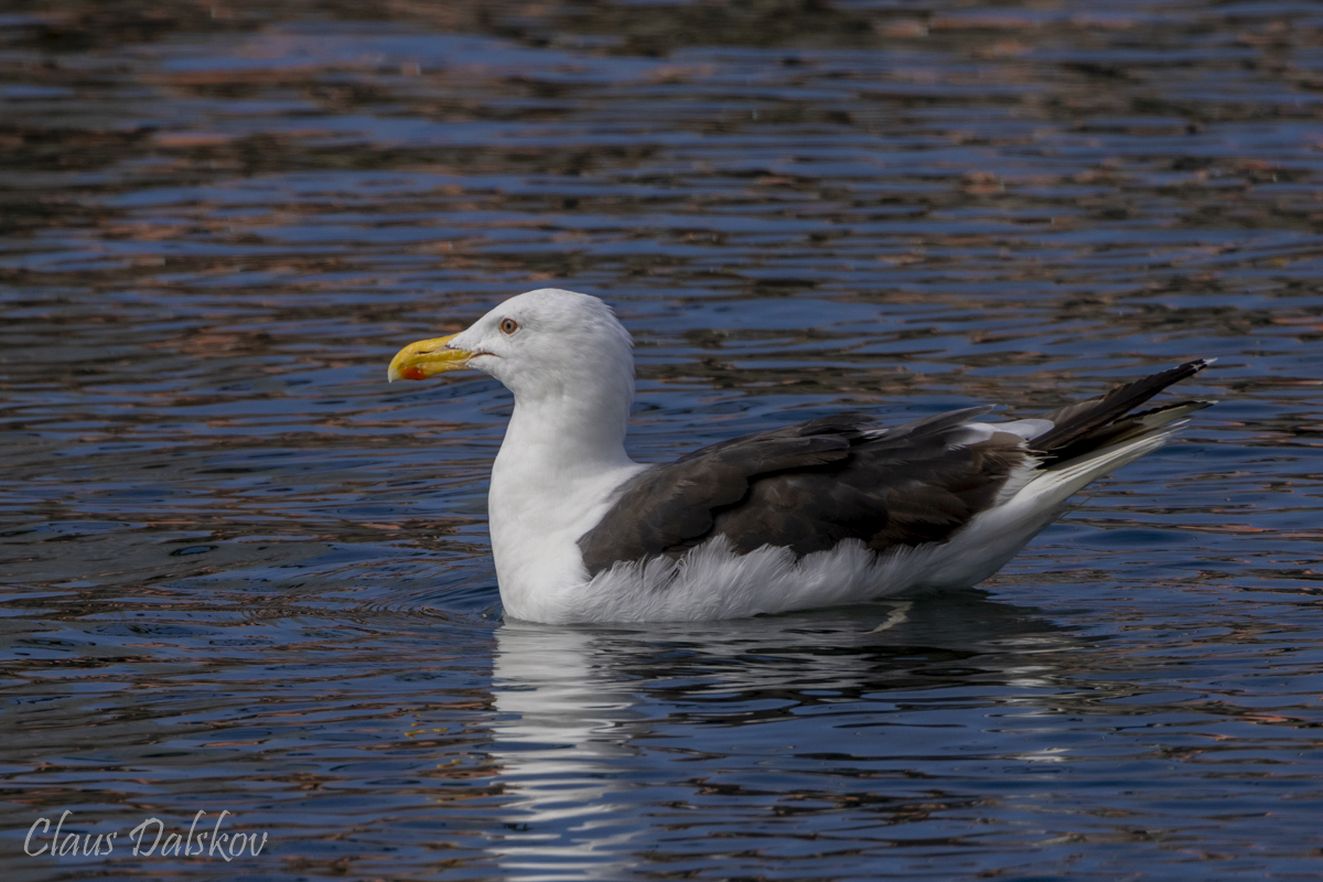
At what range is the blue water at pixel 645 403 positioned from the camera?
25.2 feet

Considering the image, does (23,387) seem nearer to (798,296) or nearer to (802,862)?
(798,296)

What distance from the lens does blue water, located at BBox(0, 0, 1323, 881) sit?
25.2 feet

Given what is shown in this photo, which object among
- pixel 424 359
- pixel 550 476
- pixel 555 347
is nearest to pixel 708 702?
pixel 550 476

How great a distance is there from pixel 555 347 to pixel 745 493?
1.08m

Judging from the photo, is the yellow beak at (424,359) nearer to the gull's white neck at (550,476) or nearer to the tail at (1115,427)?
the gull's white neck at (550,476)

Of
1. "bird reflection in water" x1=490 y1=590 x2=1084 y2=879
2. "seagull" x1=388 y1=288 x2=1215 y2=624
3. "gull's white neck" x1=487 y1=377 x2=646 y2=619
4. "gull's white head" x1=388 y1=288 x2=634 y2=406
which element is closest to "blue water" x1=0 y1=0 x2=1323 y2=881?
"bird reflection in water" x1=490 y1=590 x2=1084 y2=879

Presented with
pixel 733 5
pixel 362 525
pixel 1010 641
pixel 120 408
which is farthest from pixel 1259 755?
pixel 733 5

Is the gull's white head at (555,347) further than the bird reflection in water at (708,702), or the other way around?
the gull's white head at (555,347)

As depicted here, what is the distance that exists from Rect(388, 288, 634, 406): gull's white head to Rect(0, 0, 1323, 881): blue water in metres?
1.04

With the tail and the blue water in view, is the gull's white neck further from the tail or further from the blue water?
the tail

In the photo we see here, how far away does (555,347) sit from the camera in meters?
10.2

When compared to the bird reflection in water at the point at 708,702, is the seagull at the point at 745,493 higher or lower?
higher

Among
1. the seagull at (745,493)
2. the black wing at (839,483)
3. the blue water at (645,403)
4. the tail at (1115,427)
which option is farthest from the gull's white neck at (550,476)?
the tail at (1115,427)

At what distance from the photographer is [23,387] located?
14.1 metres
